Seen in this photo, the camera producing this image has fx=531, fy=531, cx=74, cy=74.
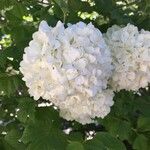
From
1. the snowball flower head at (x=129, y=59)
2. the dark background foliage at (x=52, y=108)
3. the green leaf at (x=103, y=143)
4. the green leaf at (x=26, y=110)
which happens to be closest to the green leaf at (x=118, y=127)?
the dark background foliage at (x=52, y=108)

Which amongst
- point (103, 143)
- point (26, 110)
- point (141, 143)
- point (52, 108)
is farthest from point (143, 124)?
point (26, 110)

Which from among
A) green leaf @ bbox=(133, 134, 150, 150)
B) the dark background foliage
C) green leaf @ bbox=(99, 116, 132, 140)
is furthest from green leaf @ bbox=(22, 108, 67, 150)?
green leaf @ bbox=(133, 134, 150, 150)

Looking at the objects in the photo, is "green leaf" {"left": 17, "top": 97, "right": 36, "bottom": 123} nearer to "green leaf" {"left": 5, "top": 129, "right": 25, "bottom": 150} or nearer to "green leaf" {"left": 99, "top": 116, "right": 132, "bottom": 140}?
"green leaf" {"left": 5, "top": 129, "right": 25, "bottom": 150}

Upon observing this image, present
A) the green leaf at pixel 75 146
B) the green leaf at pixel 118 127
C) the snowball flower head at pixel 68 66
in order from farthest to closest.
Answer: the green leaf at pixel 118 127 → the green leaf at pixel 75 146 → the snowball flower head at pixel 68 66

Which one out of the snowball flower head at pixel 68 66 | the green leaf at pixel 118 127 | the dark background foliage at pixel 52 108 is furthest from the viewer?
the green leaf at pixel 118 127

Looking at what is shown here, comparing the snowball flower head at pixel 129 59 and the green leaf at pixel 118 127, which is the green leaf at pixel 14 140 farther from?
the snowball flower head at pixel 129 59

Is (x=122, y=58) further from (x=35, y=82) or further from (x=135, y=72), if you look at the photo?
(x=35, y=82)

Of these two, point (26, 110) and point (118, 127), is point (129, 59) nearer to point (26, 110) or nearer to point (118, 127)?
point (118, 127)
